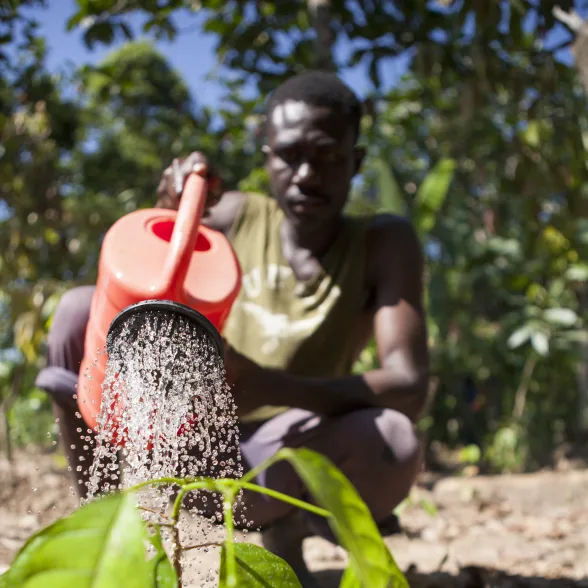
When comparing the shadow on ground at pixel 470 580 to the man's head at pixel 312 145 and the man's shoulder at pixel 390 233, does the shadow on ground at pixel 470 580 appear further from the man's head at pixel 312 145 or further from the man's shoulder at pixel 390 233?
the man's head at pixel 312 145

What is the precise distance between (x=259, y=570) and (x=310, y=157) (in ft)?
3.09

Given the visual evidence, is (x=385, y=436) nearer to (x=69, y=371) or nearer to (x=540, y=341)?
(x=69, y=371)

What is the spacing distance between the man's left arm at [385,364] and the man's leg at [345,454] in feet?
0.16

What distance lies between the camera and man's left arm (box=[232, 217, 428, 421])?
122 centimetres

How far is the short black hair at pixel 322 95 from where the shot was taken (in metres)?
1.40

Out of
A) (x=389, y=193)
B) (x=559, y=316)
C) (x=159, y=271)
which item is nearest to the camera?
(x=159, y=271)

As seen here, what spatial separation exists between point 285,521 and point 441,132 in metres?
3.67

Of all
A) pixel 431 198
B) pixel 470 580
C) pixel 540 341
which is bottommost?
pixel 540 341

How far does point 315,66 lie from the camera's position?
2.64m

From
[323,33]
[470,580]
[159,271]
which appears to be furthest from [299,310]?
[323,33]

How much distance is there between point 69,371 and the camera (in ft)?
4.36

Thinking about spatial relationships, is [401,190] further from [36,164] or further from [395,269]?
[395,269]

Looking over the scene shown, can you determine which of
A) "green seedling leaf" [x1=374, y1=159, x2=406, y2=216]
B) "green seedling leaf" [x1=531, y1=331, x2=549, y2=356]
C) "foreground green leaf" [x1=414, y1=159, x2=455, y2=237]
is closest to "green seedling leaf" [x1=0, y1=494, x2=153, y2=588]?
"green seedling leaf" [x1=374, y1=159, x2=406, y2=216]

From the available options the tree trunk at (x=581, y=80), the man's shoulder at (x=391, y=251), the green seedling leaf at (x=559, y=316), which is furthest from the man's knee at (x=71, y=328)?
the green seedling leaf at (x=559, y=316)
